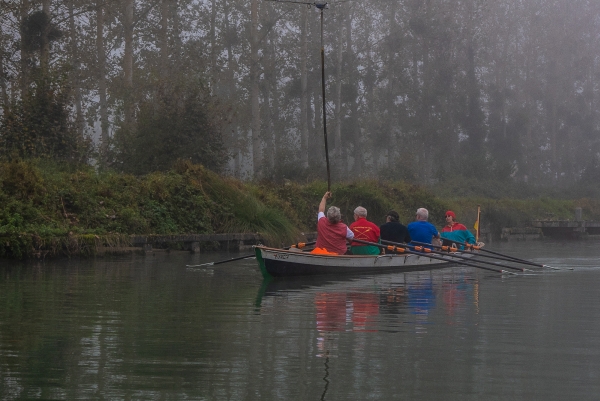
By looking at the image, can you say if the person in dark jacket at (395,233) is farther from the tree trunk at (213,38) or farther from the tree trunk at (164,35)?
the tree trunk at (213,38)

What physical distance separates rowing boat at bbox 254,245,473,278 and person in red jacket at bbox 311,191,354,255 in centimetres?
39

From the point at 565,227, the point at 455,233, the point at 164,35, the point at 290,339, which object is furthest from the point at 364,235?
the point at 164,35

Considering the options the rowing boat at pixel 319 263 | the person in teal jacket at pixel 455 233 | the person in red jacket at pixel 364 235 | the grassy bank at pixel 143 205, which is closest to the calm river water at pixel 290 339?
the rowing boat at pixel 319 263

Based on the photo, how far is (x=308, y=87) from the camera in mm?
63594

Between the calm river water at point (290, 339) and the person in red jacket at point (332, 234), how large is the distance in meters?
1.63

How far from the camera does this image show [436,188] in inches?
2031

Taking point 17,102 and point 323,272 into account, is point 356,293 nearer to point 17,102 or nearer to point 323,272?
point 323,272

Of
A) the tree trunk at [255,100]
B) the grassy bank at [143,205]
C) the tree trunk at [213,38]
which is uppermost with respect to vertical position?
the tree trunk at [213,38]

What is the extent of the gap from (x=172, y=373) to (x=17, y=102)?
77.4 feet

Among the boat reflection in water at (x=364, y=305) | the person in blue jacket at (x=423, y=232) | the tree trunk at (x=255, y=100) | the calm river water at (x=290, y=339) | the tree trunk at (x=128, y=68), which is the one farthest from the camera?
the tree trunk at (x=255, y=100)

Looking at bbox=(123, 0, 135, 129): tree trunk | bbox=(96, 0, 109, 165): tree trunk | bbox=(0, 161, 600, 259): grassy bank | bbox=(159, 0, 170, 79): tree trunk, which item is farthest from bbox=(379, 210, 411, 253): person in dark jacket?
bbox=(159, 0, 170, 79): tree trunk

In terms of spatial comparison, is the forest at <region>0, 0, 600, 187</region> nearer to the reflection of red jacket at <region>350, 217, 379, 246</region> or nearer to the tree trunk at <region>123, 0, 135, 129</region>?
the tree trunk at <region>123, 0, 135, 129</region>

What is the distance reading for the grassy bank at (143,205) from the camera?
20.7 m

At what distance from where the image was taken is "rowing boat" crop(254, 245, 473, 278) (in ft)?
54.8
